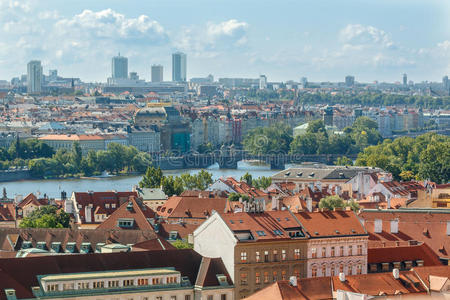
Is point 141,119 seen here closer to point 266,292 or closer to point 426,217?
point 426,217

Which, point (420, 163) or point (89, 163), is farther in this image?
point (89, 163)

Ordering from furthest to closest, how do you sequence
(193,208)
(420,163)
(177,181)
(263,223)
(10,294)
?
(420,163)
(177,181)
(193,208)
(263,223)
(10,294)

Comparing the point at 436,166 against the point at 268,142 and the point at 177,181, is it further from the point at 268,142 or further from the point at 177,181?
the point at 268,142

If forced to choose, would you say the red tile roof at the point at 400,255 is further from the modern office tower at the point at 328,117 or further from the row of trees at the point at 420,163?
the modern office tower at the point at 328,117

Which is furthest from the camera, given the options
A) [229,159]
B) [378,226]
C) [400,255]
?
[229,159]

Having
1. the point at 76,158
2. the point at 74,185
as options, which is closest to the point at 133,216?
the point at 74,185

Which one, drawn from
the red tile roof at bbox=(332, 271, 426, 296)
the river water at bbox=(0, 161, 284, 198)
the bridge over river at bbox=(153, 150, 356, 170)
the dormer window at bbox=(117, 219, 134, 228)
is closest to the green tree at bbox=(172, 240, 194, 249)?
the dormer window at bbox=(117, 219, 134, 228)

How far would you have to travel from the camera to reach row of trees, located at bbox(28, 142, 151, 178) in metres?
86.9

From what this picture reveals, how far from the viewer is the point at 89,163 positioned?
88.6 meters

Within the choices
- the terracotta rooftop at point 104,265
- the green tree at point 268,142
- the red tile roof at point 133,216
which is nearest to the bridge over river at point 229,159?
the green tree at point 268,142

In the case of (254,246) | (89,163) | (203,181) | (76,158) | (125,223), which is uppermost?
(254,246)

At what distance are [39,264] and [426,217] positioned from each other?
1314 cm

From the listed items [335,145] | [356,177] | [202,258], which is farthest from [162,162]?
[202,258]

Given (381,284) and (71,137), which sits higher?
(381,284)
